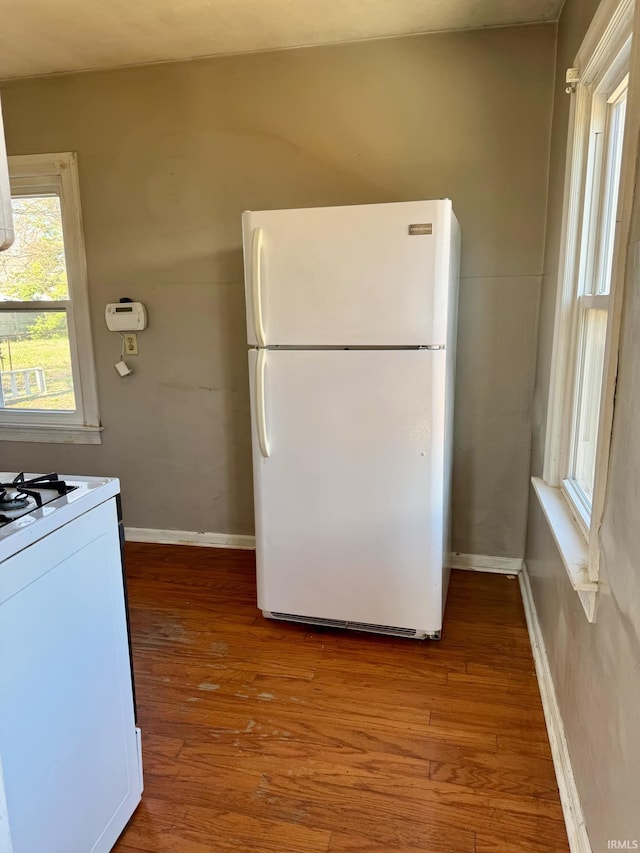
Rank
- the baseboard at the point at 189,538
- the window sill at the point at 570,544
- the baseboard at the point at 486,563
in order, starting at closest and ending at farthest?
the window sill at the point at 570,544
the baseboard at the point at 486,563
the baseboard at the point at 189,538

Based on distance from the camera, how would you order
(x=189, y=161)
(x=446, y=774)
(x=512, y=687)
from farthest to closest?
(x=189, y=161)
(x=512, y=687)
(x=446, y=774)

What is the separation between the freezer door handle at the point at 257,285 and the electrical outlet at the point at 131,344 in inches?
44.5

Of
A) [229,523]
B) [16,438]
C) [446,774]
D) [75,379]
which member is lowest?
[446,774]

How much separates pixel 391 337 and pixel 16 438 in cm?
239

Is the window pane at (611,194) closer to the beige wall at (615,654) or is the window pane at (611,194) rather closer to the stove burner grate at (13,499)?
the beige wall at (615,654)

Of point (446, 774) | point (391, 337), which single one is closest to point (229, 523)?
point (391, 337)

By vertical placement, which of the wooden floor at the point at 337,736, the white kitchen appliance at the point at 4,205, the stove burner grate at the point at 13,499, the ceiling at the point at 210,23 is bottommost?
the wooden floor at the point at 337,736

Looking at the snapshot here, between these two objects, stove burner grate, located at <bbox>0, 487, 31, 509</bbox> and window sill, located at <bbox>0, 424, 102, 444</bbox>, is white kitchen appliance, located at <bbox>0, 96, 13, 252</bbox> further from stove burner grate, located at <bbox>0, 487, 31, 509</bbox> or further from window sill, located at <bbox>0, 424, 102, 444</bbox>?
window sill, located at <bbox>0, 424, 102, 444</bbox>

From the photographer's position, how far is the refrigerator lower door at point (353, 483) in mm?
2010

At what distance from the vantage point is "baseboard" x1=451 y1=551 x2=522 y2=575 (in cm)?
274

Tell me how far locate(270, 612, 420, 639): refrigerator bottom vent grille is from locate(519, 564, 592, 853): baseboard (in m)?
0.43

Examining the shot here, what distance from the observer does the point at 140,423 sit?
9.95 ft

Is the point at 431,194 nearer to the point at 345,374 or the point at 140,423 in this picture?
the point at 345,374

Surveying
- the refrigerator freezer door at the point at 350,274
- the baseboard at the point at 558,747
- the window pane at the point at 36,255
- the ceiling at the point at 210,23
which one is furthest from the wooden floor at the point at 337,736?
the ceiling at the point at 210,23
